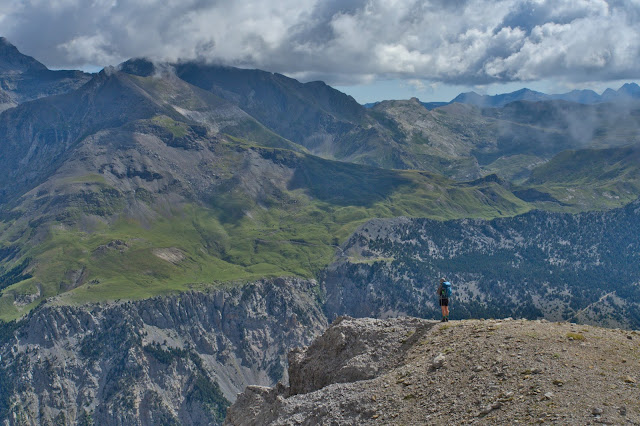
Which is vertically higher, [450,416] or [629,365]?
[629,365]

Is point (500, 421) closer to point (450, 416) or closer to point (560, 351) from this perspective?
point (450, 416)

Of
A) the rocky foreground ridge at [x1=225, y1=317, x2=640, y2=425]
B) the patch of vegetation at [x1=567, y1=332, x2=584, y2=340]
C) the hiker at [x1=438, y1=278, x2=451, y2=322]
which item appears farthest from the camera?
the hiker at [x1=438, y1=278, x2=451, y2=322]

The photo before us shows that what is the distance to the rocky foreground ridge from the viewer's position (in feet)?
123

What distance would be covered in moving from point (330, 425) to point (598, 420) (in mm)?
18810

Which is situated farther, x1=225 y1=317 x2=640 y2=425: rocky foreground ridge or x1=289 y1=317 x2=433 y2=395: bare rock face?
x1=289 y1=317 x2=433 y2=395: bare rock face

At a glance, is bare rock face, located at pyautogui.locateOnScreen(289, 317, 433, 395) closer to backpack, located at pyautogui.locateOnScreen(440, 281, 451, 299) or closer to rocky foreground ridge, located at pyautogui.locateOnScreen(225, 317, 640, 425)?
rocky foreground ridge, located at pyautogui.locateOnScreen(225, 317, 640, 425)

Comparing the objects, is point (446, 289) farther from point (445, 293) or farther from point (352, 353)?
point (352, 353)

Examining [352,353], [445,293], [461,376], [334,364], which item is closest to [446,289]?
[445,293]

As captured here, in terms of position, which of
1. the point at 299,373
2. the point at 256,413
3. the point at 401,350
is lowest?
the point at 256,413

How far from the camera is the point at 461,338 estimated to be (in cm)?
4856

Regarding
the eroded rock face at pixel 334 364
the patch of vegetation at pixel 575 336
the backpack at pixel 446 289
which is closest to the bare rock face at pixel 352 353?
the eroded rock face at pixel 334 364

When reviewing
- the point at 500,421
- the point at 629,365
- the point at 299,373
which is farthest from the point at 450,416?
the point at 299,373

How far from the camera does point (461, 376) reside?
4294 centimetres

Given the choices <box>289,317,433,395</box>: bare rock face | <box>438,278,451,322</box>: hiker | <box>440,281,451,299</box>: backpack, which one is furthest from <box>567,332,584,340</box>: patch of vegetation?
<box>440,281,451,299</box>: backpack
